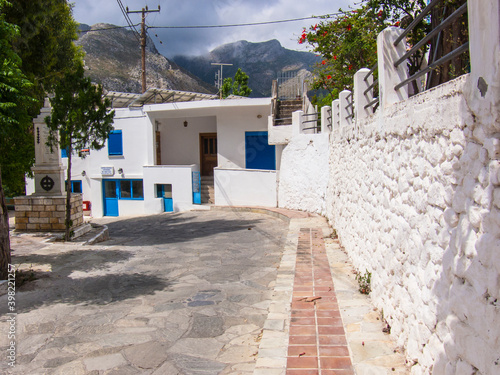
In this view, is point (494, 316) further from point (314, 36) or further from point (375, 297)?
point (314, 36)

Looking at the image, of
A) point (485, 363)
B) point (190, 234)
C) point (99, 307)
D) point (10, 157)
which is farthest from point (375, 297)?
point (10, 157)

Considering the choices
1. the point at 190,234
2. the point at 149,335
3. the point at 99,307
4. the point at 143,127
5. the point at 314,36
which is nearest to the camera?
the point at 149,335

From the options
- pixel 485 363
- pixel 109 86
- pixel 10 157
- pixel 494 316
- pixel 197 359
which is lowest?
pixel 197 359

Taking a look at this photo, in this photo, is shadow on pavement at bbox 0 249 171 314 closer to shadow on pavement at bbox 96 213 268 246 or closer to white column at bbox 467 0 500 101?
shadow on pavement at bbox 96 213 268 246

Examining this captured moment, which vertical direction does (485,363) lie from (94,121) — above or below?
below

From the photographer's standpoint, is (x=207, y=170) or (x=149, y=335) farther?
(x=207, y=170)

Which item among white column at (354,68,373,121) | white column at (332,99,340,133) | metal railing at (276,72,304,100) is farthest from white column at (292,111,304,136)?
metal railing at (276,72,304,100)

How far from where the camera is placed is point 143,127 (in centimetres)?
2170

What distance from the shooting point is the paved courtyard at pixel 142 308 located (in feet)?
12.8

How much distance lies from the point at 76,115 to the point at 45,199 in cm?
262

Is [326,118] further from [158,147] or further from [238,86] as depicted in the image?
[238,86]

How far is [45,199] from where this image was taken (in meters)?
11.2

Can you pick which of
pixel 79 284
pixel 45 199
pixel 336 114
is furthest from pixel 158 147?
pixel 79 284

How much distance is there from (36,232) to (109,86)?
5051cm
